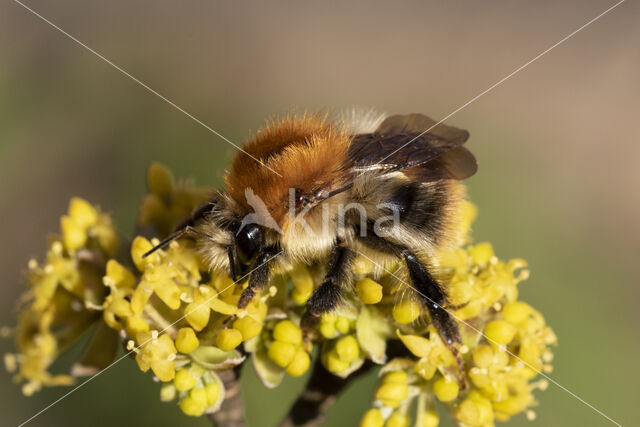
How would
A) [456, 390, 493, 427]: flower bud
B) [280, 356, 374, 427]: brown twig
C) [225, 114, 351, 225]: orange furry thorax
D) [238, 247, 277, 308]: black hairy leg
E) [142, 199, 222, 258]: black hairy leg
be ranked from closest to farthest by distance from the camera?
[225, 114, 351, 225]: orange furry thorax → [238, 247, 277, 308]: black hairy leg → [142, 199, 222, 258]: black hairy leg → [456, 390, 493, 427]: flower bud → [280, 356, 374, 427]: brown twig

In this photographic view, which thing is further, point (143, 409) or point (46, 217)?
point (46, 217)

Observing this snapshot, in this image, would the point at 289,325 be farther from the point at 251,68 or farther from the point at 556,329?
the point at 251,68

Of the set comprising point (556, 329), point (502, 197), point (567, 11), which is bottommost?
point (556, 329)

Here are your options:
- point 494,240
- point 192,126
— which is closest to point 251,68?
point 192,126

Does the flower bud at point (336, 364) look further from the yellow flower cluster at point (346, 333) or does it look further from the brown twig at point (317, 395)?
the brown twig at point (317, 395)

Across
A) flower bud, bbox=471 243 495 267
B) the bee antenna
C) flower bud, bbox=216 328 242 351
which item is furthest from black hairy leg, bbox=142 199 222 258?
flower bud, bbox=471 243 495 267

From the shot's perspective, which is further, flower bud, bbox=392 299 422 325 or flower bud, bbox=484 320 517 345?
flower bud, bbox=484 320 517 345

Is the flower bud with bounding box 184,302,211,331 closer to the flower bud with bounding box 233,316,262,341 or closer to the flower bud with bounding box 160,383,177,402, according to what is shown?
the flower bud with bounding box 233,316,262,341

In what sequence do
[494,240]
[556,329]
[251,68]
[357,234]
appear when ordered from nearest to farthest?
1. [357,234]
2. [556,329]
3. [494,240]
4. [251,68]
